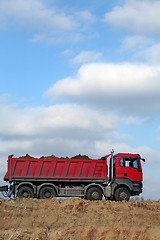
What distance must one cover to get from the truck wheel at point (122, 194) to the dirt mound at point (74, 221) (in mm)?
3556

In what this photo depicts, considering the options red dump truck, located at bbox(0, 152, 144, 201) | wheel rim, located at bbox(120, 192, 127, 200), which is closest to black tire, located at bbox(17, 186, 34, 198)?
red dump truck, located at bbox(0, 152, 144, 201)

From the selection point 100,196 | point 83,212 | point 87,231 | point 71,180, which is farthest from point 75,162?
point 87,231

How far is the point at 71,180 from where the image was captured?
74.9 ft

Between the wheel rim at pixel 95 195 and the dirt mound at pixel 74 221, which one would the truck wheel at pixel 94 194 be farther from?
the dirt mound at pixel 74 221

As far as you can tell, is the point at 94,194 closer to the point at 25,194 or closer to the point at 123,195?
the point at 123,195

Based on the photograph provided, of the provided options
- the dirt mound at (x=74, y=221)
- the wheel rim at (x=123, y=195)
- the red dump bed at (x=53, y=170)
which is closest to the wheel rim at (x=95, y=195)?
the red dump bed at (x=53, y=170)

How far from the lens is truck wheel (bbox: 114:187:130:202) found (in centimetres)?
2281

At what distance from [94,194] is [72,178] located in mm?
1828

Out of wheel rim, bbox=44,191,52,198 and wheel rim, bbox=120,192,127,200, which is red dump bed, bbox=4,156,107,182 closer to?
wheel rim, bbox=44,191,52,198

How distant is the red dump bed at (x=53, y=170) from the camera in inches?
894

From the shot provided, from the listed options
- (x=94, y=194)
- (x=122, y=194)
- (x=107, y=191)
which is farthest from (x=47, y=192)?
(x=122, y=194)

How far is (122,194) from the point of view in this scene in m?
22.9

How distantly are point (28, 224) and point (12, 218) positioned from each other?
0.93 metres

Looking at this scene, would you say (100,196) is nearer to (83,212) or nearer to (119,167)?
(119,167)
